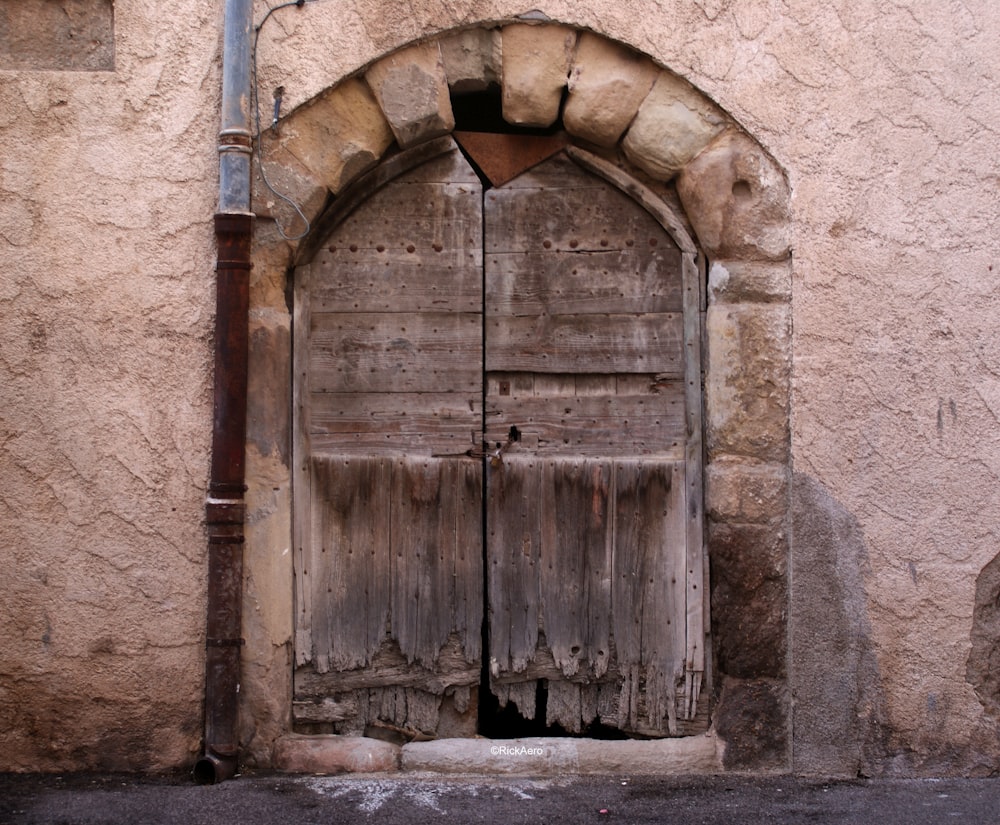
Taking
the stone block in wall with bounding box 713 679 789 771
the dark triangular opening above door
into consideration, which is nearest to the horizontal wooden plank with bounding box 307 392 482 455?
the dark triangular opening above door

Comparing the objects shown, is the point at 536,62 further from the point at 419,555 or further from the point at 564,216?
the point at 419,555

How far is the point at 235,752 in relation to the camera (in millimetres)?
3160

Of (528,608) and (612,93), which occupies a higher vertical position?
(612,93)

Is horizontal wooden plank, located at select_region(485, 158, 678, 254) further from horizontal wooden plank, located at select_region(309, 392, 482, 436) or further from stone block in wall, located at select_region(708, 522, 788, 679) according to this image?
stone block in wall, located at select_region(708, 522, 788, 679)

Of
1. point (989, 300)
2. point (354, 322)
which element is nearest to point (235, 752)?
point (354, 322)

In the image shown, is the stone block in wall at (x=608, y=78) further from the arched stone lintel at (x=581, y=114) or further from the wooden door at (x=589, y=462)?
the wooden door at (x=589, y=462)

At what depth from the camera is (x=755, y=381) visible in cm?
321

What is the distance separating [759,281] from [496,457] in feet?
3.47

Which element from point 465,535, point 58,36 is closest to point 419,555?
point 465,535

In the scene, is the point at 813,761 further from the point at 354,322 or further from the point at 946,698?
the point at 354,322

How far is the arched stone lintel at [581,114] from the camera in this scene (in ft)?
10.5

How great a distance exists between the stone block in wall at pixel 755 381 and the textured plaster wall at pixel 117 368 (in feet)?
5.58

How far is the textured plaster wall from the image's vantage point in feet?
10.4

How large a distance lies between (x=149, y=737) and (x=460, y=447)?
138cm
